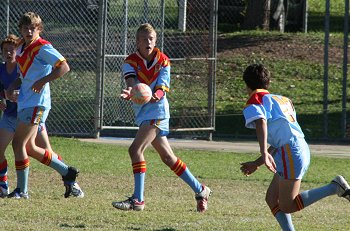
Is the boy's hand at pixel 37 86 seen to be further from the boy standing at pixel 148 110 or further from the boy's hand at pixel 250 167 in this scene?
the boy's hand at pixel 250 167

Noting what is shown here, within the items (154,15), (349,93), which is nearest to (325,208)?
(154,15)

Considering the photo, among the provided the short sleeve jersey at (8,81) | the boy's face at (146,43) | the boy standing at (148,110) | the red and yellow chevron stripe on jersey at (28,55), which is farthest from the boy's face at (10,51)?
the boy's face at (146,43)

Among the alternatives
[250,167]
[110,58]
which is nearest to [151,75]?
[250,167]

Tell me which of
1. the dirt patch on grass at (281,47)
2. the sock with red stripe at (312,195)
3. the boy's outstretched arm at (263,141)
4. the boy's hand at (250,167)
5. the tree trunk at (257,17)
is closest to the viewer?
the boy's outstretched arm at (263,141)

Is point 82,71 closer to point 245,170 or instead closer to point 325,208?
point 325,208

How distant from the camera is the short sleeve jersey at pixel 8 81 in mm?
10227

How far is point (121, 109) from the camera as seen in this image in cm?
1719

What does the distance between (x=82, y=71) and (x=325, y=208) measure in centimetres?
959

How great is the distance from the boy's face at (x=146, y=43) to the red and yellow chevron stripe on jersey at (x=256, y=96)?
1946 mm

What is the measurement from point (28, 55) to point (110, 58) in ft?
25.6

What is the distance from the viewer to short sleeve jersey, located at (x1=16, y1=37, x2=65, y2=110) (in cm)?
966

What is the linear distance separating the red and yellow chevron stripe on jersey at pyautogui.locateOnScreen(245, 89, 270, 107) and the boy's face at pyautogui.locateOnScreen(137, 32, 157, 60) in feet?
6.39

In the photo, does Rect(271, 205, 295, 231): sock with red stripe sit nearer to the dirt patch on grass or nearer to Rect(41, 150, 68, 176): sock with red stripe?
Rect(41, 150, 68, 176): sock with red stripe

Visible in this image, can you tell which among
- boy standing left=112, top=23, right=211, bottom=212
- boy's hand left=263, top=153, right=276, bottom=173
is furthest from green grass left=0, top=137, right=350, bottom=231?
boy's hand left=263, top=153, right=276, bottom=173
